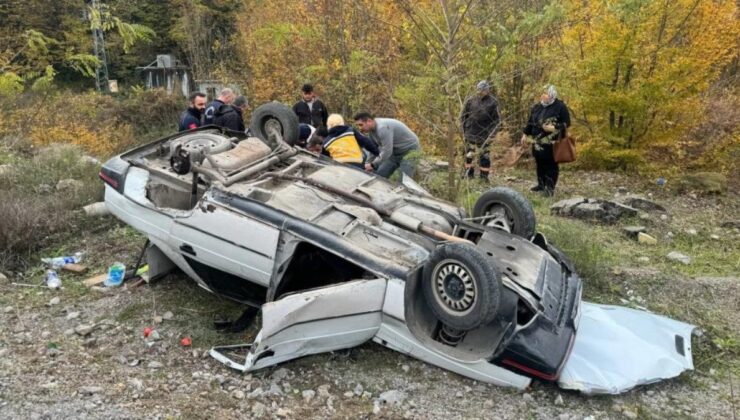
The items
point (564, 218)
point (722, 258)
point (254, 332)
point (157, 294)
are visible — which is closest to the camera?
point (254, 332)

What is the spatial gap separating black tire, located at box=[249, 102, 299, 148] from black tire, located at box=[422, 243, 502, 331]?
8.29 feet

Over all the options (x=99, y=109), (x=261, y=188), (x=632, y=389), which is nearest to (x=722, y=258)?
(x=632, y=389)

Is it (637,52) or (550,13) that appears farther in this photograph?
(637,52)

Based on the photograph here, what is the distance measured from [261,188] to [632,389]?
3.01 m

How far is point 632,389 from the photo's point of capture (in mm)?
3650

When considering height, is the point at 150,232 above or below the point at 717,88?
below

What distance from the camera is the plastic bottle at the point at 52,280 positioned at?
17.0ft

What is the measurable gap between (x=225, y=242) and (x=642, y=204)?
6.01m

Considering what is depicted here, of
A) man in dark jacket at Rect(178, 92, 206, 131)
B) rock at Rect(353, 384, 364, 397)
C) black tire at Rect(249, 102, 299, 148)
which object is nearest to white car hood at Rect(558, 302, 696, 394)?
rock at Rect(353, 384, 364, 397)

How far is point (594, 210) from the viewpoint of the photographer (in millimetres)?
7016

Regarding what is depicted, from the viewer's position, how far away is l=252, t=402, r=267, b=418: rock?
11.3 feet

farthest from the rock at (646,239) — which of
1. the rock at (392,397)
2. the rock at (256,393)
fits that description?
the rock at (256,393)

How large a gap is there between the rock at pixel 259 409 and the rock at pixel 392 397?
0.75 m

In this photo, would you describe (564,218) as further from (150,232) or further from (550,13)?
(150,232)
